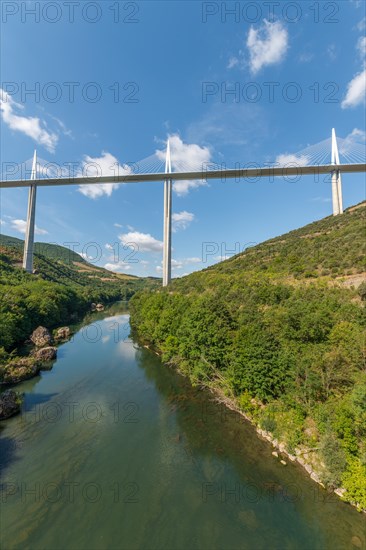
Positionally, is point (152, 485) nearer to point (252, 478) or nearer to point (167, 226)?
point (252, 478)

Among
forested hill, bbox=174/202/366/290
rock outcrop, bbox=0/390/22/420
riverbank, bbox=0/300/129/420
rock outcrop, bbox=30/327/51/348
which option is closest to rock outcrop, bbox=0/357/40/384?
riverbank, bbox=0/300/129/420

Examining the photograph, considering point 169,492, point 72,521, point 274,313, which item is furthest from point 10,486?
point 274,313

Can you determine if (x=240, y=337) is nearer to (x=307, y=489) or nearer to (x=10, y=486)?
(x=307, y=489)

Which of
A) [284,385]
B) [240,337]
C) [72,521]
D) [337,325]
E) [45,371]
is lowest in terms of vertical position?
[72,521]

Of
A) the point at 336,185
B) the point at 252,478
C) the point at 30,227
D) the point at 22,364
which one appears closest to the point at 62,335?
the point at 22,364

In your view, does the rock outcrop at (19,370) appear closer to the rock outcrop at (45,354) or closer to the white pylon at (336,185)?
the rock outcrop at (45,354)

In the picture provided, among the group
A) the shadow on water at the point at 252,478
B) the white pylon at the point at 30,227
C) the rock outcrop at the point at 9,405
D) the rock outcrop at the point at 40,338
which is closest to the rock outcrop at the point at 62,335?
the rock outcrop at the point at 40,338

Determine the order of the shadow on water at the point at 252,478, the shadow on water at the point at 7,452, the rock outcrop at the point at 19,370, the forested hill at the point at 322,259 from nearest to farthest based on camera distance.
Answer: the shadow on water at the point at 252,478 < the shadow on water at the point at 7,452 < the rock outcrop at the point at 19,370 < the forested hill at the point at 322,259
